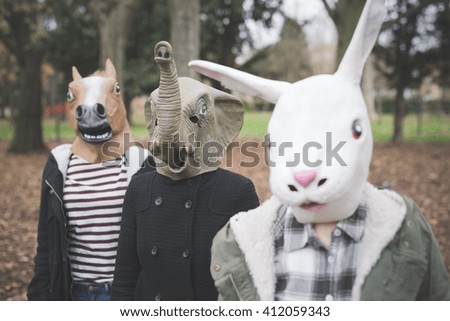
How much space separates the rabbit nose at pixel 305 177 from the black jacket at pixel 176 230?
68 centimetres

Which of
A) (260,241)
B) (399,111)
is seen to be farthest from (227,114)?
(399,111)

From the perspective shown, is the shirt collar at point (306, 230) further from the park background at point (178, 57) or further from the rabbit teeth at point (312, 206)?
the park background at point (178, 57)

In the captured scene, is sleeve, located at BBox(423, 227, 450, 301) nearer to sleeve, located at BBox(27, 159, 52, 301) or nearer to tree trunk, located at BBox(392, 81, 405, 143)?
sleeve, located at BBox(27, 159, 52, 301)

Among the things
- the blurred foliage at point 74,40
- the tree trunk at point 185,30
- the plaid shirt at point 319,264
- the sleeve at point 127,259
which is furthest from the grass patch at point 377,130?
the plaid shirt at point 319,264

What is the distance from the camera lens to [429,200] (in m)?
8.92

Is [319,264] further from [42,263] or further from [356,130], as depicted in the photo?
[42,263]

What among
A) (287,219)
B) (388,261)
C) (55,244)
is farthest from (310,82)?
(55,244)

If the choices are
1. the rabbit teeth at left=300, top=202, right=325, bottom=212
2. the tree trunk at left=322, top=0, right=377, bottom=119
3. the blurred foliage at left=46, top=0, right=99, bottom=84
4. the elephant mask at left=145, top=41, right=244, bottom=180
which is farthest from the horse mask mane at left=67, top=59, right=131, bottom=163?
the blurred foliage at left=46, top=0, right=99, bottom=84

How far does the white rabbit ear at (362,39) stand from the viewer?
172 cm

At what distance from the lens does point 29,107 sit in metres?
15.4

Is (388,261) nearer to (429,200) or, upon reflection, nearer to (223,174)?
(223,174)

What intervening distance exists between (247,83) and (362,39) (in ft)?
1.40

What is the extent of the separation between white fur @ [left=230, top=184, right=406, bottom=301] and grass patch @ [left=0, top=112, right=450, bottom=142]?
18.0m

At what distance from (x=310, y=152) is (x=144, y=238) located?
3.13 feet
